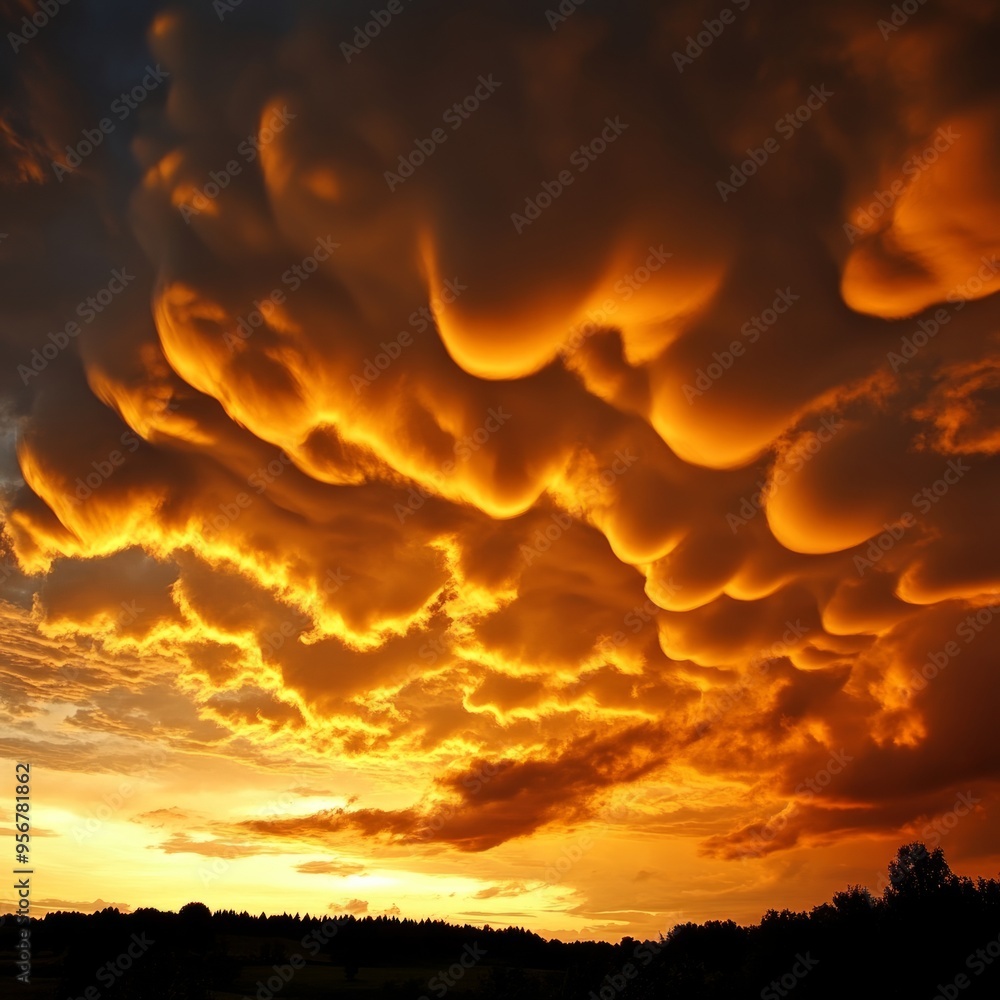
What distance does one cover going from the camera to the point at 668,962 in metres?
90.4

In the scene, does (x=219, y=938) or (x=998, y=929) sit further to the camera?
(x=219, y=938)

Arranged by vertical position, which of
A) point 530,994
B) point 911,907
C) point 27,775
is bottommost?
point 530,994

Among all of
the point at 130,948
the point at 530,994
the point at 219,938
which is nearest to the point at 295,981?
the point at 219,938

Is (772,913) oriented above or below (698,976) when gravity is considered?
above

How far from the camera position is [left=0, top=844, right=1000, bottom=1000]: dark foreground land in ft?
208

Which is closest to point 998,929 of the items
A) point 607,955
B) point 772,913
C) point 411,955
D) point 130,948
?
point 772,913

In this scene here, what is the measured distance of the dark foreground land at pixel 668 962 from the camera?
208ft

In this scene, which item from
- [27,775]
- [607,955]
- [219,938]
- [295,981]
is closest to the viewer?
[27,775]

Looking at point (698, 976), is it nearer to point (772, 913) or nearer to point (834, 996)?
point (772, 913)

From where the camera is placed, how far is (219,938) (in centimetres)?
13588

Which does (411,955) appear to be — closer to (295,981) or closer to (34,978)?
(295,981)

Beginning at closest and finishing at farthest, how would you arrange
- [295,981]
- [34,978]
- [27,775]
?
1. [27,775]
2. [34,978]
3. [295,981]

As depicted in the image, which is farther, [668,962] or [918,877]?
[668,962]

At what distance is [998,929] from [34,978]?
308 ft
